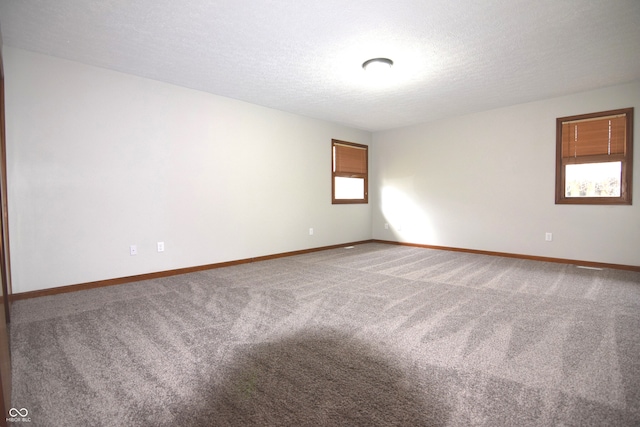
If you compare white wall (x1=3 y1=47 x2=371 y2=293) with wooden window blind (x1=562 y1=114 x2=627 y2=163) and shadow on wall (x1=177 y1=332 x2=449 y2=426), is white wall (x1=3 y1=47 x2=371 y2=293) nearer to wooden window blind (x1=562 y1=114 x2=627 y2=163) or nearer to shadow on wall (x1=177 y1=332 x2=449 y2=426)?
shadow on wall (x1=177 y1=332 x2=449 y2=426)

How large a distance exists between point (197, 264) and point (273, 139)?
2414 millimetres

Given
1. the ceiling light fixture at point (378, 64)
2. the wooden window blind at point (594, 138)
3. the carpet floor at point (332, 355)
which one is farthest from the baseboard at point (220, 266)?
the ceiling light fixture at point (378, 64)

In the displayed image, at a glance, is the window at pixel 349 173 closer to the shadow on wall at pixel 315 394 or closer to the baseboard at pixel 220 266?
the baseboard at pixel 220 266

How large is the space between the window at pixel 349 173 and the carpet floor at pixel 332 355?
3191 mm

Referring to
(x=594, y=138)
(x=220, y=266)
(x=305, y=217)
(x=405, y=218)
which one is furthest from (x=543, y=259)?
(x=220, y=266)

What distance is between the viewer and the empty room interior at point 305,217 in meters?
1.58

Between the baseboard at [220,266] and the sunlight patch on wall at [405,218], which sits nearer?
the baseboard at [220,266]

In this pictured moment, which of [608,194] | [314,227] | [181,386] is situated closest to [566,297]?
[608,194]

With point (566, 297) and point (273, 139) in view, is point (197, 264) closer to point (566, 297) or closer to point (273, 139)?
point (273, 139)

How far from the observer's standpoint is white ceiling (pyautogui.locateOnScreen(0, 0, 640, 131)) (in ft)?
7.80

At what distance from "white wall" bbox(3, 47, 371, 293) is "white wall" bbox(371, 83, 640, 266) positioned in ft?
8.15

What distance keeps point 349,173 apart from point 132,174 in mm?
4195

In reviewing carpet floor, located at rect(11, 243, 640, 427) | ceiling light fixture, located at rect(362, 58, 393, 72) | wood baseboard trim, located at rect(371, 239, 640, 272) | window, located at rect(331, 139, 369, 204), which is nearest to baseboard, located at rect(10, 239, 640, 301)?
wood baseboard trim, located at rect(371, 239, 640, 272)

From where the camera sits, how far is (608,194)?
13.9 feet
